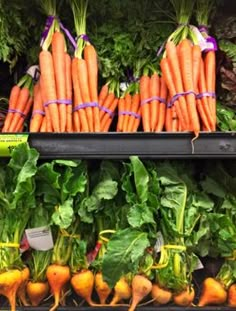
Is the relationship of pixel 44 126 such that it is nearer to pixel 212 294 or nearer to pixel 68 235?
pixel 68 235

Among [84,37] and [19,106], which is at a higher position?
[84,37]

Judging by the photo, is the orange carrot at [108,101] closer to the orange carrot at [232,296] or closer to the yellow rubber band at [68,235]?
the yellow rubber band at [68,235]

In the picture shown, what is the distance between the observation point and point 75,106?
5.23ft

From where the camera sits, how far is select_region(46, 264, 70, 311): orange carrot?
149 cm

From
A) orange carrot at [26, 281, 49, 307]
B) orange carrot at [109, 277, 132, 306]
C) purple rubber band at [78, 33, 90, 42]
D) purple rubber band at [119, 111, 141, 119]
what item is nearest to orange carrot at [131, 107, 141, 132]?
purple rubber band at [119, 111, 141, 119]

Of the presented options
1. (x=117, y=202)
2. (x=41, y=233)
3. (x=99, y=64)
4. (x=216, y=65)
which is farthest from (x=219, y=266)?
(x=99, y=64)

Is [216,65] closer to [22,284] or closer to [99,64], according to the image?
[99,64]

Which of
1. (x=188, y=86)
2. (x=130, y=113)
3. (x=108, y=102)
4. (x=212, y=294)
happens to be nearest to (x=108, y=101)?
(x=108, y=102)

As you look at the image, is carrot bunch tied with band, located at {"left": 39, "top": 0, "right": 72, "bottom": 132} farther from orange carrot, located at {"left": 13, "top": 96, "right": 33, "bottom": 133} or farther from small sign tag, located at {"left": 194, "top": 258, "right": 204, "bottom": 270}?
small sign tag, located at {"left": 194, "top": 258, "right": 204, "bottom": 270}

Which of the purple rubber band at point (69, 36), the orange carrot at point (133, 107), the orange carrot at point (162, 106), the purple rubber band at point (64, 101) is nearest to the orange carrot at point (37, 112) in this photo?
the purple rubber band at point (64, 101)

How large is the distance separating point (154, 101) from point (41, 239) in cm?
65

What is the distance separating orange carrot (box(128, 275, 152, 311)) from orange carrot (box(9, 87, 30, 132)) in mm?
706

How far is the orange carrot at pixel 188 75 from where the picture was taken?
4.90 feet

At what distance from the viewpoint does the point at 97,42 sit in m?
1.74
